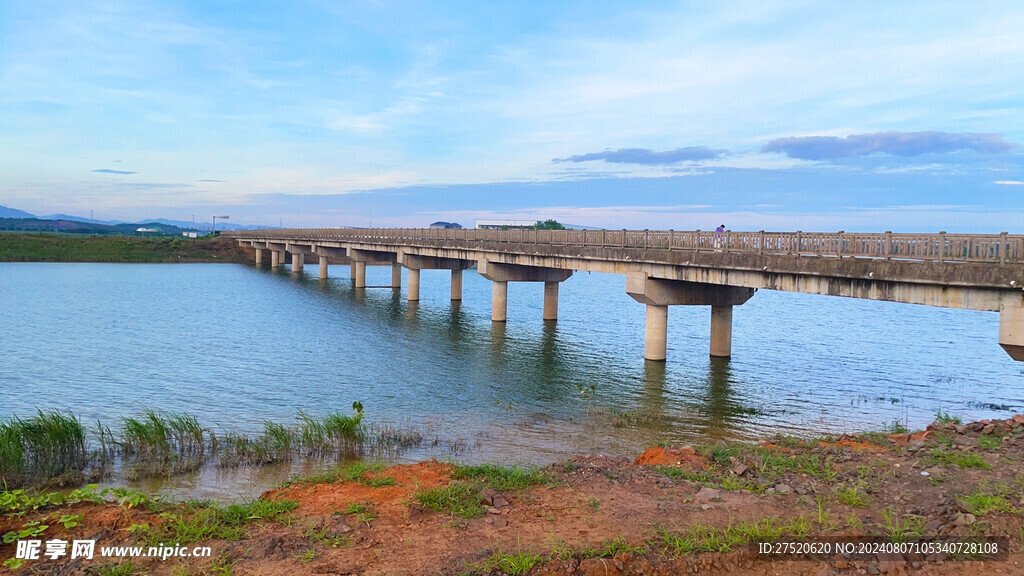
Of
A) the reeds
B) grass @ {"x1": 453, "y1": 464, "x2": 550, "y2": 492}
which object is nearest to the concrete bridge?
grass @ {"x1": 453, "y1": 464, "x2": 550, "y2": 492}

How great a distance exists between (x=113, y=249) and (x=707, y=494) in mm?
140188

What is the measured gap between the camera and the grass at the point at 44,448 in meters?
14.9

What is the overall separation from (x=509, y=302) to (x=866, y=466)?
54.3 meters

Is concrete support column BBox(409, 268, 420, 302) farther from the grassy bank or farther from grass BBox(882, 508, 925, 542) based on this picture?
the grassy bank

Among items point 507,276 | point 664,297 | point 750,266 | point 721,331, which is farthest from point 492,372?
point 507,276

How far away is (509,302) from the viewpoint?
67.5 m

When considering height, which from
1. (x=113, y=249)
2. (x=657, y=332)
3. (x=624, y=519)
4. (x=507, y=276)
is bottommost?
(x=624, y=519)

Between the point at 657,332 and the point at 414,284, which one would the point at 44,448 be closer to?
the point at 657,332

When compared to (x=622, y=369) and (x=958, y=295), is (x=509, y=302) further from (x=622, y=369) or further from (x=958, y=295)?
(x=958, y=295)

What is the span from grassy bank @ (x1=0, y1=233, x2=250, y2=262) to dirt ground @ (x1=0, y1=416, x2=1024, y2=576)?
127846 millimetres

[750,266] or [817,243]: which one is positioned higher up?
[817,243]

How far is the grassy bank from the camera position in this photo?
119 meters

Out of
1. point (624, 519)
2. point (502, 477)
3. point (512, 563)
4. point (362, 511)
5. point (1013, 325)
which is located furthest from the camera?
point (1013, 325)

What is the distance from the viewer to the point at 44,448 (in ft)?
52.4
